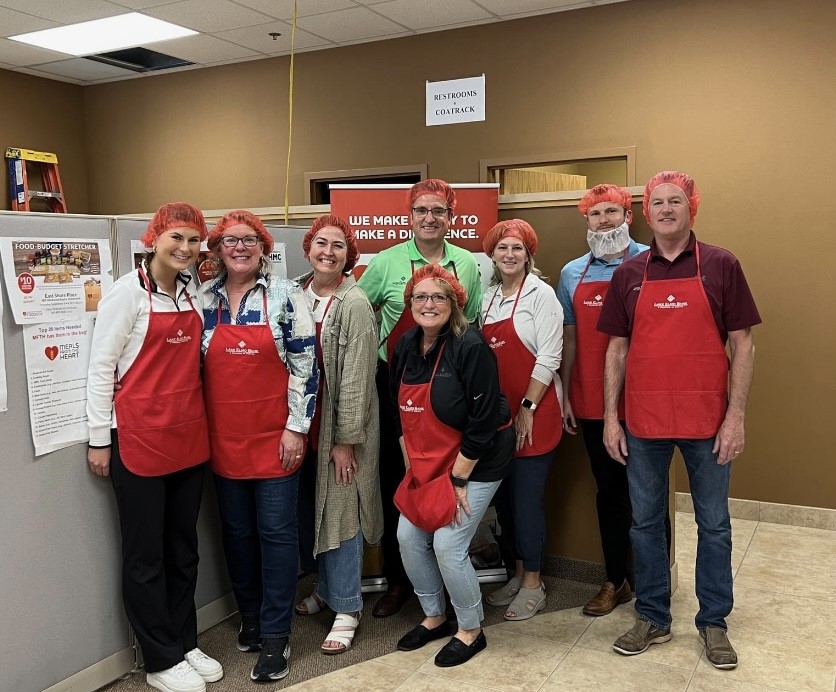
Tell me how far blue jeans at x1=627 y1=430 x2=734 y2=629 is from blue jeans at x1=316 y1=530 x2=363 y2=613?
98 centimetres

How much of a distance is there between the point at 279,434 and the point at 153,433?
405 mm

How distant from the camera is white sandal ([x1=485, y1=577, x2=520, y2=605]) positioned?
10.2 ft

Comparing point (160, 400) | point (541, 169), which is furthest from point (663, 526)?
point (541, 169)

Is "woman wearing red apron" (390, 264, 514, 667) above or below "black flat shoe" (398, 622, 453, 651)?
above

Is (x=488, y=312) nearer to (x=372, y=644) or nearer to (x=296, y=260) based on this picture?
(x=296, y=260)

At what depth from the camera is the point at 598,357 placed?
2.86 metres

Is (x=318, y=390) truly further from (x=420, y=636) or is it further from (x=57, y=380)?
(x=420, y=636)

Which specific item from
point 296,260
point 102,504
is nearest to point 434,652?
point 102,504

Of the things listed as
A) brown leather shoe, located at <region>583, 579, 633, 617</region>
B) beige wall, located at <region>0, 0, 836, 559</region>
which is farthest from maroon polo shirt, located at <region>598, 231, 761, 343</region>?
brown leather shoe, located at <region>583, 579, 633, 617</region>

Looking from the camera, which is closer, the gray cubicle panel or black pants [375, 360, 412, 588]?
the gray cubicle panel

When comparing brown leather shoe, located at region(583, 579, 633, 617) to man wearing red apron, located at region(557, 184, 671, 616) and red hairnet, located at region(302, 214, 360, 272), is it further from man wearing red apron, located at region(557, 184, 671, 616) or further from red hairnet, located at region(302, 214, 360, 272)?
red hairnet, located at region(302, 214, 360, 272)

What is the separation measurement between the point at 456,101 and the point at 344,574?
3.18 meters

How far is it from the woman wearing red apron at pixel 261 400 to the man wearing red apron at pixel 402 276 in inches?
18.8

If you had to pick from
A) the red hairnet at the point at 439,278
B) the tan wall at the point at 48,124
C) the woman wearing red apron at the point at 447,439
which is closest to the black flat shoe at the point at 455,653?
the woman wearing red apron at the point at 447,439
